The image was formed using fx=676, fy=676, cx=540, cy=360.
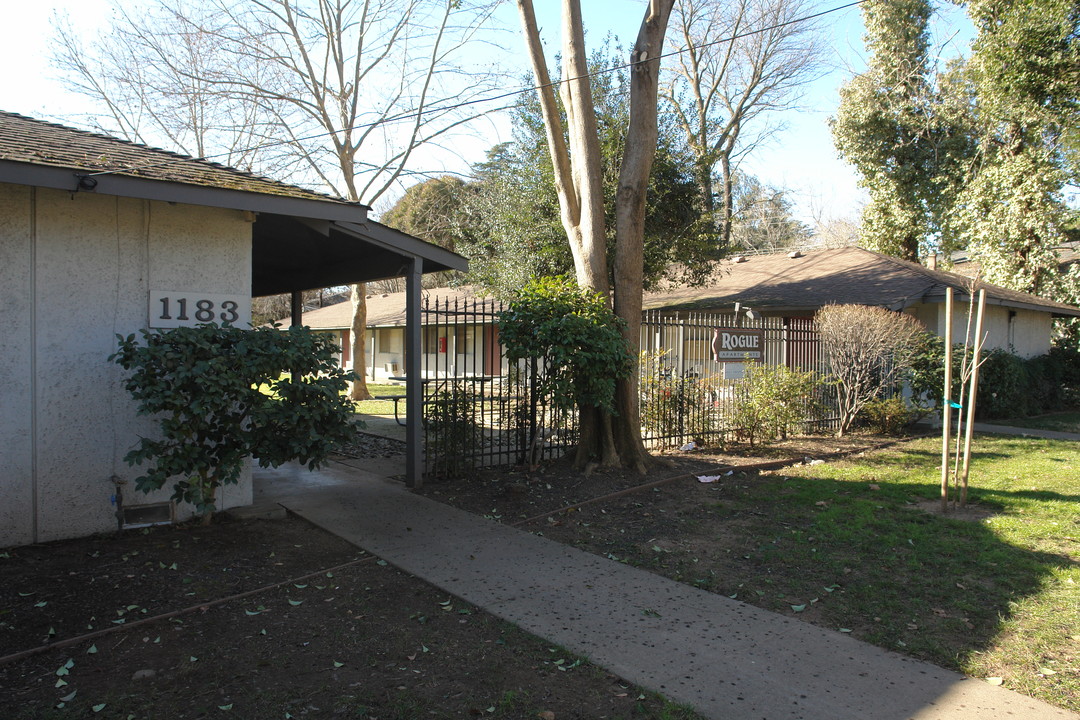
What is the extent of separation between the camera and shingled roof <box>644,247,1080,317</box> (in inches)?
601

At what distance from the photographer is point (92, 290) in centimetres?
564

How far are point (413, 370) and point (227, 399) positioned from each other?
2464 millimetres

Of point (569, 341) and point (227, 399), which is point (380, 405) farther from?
point (227, 399)

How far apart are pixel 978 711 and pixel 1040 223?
19799 millimetres

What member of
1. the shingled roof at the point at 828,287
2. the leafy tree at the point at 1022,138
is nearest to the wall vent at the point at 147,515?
the shingled roof at the point at 828,287

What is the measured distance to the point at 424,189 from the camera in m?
31.3

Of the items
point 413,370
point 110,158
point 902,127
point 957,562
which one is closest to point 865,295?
point 902,127

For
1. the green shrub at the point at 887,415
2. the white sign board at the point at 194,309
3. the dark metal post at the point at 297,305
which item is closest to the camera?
the white sign board at the point at 194,309

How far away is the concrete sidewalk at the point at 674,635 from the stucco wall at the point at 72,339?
1.84 meters

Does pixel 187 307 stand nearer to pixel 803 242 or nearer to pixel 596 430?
pixel 596 430

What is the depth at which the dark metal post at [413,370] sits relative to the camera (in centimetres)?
749

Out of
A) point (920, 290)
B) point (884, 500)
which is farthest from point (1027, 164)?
point (884, 500)

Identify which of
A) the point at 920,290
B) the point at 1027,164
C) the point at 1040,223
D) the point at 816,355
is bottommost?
the point at 816,355

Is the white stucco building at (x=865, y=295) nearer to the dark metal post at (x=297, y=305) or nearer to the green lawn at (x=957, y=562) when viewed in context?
the green lawn at (x=957, y=562)
